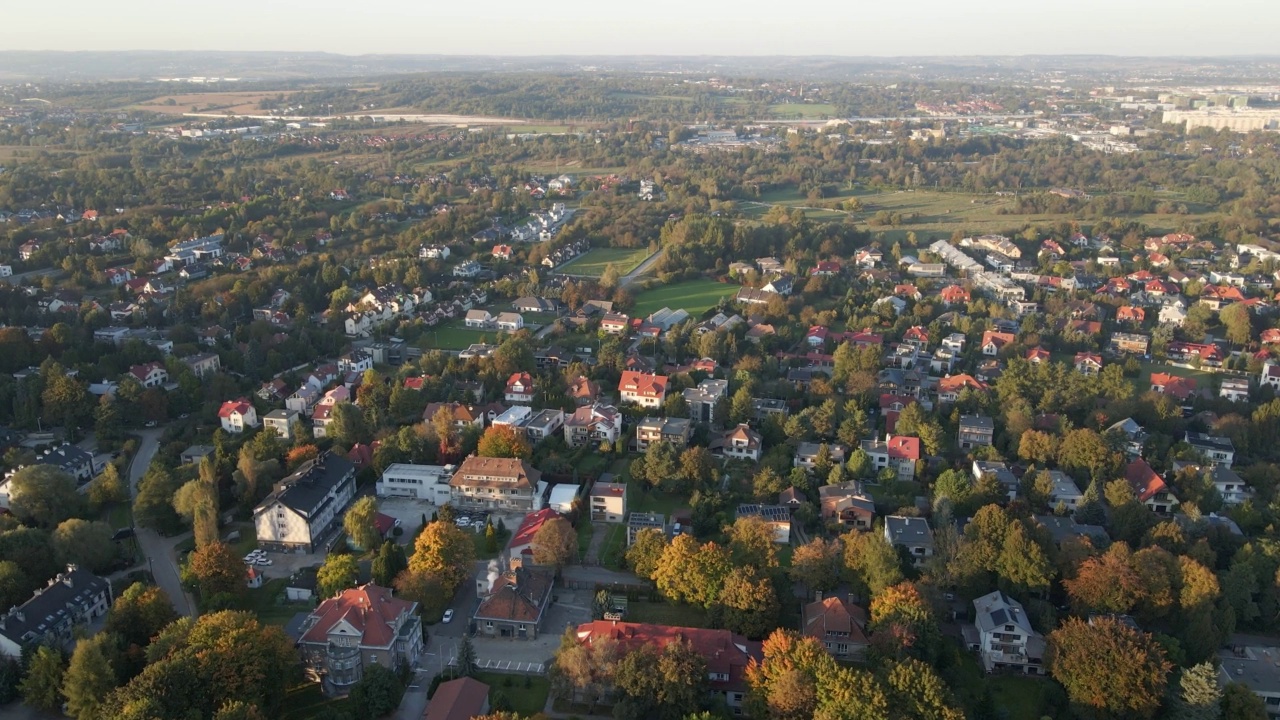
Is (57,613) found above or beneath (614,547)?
above

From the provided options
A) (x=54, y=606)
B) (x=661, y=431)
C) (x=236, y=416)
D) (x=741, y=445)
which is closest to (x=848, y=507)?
(x=741, y=445)

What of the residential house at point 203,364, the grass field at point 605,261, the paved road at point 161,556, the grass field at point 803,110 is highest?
the grass field at point 803,110

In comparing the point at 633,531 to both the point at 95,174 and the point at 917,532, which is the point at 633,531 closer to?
the point at 917,532

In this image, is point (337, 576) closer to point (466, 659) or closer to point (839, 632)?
point (466, 659)

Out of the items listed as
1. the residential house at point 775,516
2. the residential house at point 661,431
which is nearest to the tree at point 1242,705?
the residential house at point 775,516

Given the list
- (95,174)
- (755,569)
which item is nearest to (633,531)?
(755,569)

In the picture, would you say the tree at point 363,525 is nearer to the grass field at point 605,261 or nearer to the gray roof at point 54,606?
the gray roof at point 54,606
